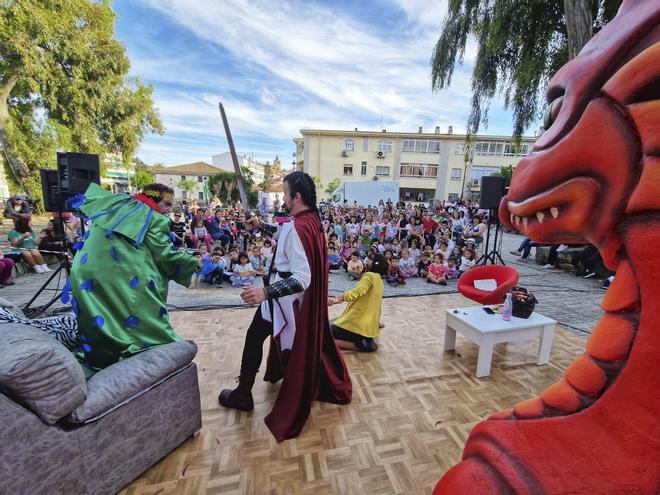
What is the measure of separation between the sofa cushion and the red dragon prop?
5.03 ft

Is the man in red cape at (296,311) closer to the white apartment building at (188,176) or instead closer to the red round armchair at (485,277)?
the red round armchair at (485,277)

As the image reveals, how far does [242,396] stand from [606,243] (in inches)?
86.9

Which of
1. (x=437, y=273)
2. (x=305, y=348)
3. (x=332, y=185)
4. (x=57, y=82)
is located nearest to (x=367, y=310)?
(x=305, y=348)

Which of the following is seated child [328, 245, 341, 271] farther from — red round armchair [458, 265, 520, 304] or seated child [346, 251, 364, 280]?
red round armchair [458, 265, 520, 304]

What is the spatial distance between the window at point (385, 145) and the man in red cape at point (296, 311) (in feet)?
85.5

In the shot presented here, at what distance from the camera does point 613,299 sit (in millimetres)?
646

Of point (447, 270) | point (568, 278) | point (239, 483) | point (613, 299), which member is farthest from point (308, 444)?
point (568, 278)

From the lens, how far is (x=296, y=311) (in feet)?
6.37

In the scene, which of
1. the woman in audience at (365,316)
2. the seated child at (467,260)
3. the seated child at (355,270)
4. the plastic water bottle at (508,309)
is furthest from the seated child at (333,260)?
the plastic water bottle at (508,309)

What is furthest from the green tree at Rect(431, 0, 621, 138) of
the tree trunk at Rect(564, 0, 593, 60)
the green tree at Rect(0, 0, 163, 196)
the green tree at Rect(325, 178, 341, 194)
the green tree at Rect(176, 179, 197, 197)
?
the green tree at Rect(176, 179, 197, 197)

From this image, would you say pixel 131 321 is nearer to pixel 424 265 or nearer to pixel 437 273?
pixel 437 273

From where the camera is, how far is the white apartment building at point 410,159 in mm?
25656

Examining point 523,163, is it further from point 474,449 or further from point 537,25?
point 537,25

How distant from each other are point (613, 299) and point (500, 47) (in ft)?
23.2
